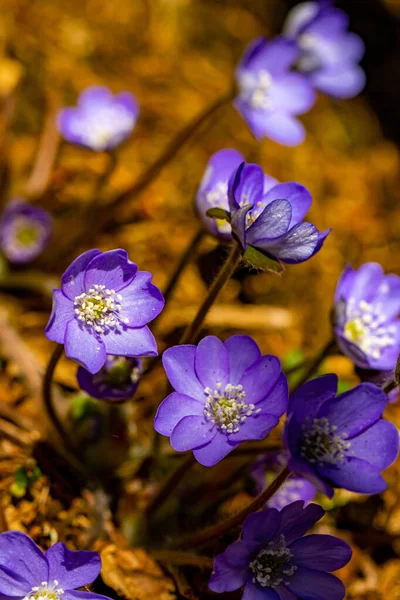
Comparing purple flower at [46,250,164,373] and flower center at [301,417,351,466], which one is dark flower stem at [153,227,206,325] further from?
flower center at [301,417,351,466]

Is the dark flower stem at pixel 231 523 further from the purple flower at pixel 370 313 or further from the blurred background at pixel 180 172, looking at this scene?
the purple flower at pixel 370 313

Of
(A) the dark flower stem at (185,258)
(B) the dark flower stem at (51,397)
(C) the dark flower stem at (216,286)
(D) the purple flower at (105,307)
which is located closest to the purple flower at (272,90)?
(A) the dark flower stem at (185,258)

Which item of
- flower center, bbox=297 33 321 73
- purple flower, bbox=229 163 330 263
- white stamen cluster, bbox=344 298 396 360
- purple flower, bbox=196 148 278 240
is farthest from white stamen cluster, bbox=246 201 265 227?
flower center, bbox=297 33 321 73

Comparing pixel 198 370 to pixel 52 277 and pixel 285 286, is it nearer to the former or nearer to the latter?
pixel 52 277

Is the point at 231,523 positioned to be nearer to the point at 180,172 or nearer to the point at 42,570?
the point at 42,570

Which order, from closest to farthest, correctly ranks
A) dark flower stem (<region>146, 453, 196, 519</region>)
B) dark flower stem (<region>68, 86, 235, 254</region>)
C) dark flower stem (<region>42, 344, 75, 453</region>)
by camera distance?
1. dark flower stem (<region>42, 344, 75, 453</region>)
2. dark flower stem (<region>146, 453, 196, 519</region>)
3. dark flower stem (<region>68, 86, 235, 254</region>)
